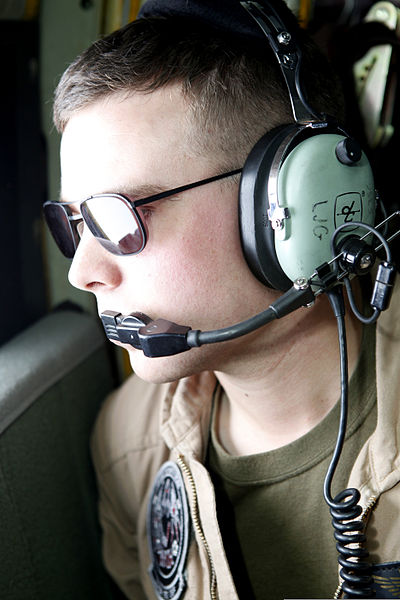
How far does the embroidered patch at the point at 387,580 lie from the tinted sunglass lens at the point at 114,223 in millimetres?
686

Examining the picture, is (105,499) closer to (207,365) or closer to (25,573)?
(25,573)

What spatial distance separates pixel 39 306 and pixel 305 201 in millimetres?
1090

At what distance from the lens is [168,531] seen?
1.30 m

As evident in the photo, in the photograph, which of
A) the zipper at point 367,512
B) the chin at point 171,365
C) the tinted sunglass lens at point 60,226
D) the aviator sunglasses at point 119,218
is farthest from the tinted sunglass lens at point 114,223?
the zipper at point 367,512

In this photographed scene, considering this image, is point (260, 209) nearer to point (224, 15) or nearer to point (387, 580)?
point (224, 15)

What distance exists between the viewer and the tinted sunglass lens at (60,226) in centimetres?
115

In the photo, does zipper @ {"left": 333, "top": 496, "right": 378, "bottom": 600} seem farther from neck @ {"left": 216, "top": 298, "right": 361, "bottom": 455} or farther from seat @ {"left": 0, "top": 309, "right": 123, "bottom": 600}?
seat @ {"left": 0, "top": 309, "right": 123, "bottom": 600}

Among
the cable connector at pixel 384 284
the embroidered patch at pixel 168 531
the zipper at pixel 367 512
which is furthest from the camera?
the embroidered patch at pixel 168 531

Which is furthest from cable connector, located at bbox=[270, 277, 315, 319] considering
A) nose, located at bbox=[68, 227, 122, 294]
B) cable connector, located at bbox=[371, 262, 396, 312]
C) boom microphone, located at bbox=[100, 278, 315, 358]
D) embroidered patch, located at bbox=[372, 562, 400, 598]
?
embroidered patch, located at bbox=[372, 562, 400, 598]

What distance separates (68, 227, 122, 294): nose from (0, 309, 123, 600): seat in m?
0.39

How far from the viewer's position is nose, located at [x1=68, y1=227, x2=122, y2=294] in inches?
A: 42.4

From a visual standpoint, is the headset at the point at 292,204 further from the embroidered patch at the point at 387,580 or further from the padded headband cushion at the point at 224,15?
the embroidered patch at the point at 387,580

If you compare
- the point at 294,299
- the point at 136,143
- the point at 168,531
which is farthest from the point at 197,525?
the point at 136,143

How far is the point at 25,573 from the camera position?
1.27 metres
